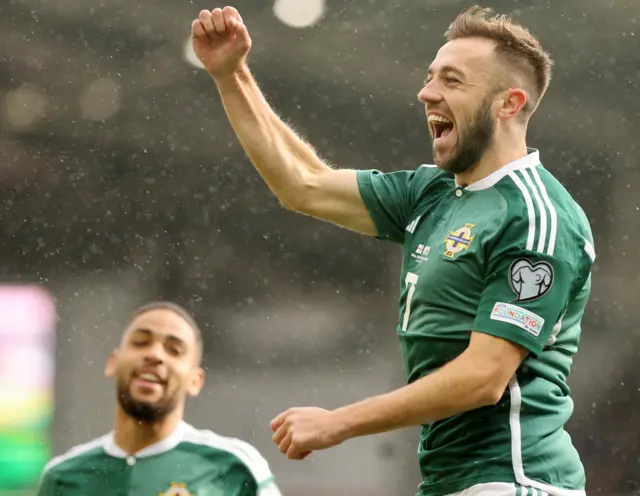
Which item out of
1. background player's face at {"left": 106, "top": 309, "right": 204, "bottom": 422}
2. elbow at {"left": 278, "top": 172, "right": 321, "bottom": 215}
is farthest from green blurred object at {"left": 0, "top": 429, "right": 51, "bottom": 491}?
elbow at {"left": 278, "top": 172, "right": 321, "bottom": 215}

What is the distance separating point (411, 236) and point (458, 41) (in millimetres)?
320

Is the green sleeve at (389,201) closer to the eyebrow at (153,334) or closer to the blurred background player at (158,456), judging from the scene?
the blurred background player at (158,456)

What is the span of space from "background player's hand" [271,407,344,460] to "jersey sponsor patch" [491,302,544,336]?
0.27 meters

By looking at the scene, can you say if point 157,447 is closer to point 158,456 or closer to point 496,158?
point 158,456

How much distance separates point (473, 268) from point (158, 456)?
53.7 inches

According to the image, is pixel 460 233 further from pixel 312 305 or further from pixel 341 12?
pixel 341 12

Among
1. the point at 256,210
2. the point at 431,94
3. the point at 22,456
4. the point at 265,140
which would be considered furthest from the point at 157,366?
the point at 431,94

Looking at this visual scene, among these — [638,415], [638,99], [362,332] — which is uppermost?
[638,99]

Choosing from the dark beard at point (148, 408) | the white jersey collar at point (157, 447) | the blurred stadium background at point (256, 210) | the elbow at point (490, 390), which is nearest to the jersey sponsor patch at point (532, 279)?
the elbow at point (490, 390)

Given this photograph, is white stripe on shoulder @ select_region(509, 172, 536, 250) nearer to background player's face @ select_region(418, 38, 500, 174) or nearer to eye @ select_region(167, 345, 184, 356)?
background player's face @ select_region(418, 38, 500, 174)

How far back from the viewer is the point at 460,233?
1.52 meters

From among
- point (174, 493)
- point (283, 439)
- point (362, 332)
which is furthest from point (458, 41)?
point (362, 332)

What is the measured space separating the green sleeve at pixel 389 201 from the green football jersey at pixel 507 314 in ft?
0.45

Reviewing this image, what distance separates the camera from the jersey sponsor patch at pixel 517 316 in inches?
55.8
